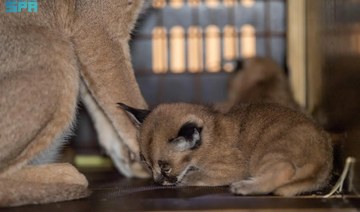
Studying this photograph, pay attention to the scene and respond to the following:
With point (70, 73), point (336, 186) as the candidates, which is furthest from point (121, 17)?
point (336, 186)

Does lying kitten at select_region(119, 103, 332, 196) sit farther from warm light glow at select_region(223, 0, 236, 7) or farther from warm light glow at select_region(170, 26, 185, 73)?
warm light glow at select_region(223, 0, 236, 7)

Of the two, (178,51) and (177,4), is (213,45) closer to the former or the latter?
(178,51)

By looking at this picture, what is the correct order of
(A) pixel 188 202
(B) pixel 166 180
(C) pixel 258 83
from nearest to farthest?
(A) pixel 188 202 < (B) pixel 166 180 < (C) pixel 258 83

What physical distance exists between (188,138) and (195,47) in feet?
7.88

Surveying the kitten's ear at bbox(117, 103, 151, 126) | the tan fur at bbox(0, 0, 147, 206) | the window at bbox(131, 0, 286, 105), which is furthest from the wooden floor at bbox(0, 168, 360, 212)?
the window at bbox(131, 0, 286, 105)

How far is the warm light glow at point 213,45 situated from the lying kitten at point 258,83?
35 cm

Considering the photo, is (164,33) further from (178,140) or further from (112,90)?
(178,140)

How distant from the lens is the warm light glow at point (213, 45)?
19.0ft

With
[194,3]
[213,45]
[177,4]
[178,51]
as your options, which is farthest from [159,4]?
[213,45]

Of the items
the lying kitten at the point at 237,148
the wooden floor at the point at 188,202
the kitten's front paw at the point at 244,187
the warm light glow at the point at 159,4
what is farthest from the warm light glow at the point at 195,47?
the kitten's front paw at the point at 244,187

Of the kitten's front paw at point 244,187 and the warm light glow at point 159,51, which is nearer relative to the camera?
the kitten's front paw at point 244,187

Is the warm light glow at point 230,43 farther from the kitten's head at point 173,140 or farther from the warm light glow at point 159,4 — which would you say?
the kitten's head at point 173,140

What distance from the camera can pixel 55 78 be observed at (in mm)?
3533

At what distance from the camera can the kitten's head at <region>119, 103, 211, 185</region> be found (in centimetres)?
348
